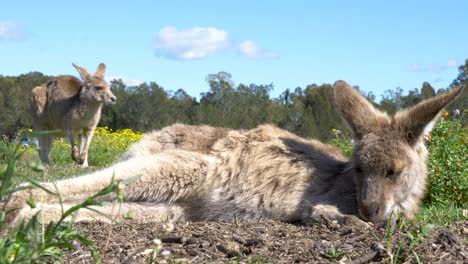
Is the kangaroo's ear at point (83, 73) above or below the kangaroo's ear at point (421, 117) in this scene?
above

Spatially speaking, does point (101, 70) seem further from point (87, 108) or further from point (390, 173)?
point (390, 173)

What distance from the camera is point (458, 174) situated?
8031 millimetres

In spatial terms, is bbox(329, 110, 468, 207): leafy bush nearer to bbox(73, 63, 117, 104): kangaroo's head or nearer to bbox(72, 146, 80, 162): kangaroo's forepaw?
bbox(72, 146, 80, 162): kangaroo's forepaw

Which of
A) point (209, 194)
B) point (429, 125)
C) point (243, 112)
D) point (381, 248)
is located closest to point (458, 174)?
point (429, 125)

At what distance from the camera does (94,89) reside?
1780 centimetres

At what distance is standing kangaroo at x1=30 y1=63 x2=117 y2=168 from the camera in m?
17.2

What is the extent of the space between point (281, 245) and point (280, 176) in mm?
1793

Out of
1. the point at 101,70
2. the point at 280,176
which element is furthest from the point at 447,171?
the point at 101,70

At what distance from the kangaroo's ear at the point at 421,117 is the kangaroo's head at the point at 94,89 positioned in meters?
13.1

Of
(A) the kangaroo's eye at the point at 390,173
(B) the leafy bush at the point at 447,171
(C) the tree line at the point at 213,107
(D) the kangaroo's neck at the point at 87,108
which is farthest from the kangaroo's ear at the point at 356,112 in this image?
(C) the tree line at the point at 213,107

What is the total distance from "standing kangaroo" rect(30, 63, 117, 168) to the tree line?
19906 millimetres

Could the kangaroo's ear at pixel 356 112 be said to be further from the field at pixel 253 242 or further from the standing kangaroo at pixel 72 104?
the standing kangaroo at pixel 72 104

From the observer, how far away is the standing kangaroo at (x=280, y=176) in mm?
5551

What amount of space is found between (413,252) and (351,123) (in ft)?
8.25
